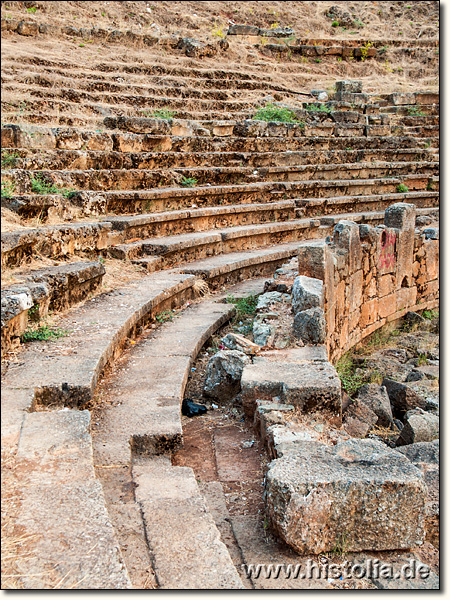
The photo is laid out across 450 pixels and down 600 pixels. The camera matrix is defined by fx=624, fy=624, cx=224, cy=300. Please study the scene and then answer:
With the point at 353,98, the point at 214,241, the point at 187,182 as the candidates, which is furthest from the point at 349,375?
the point at 353,98

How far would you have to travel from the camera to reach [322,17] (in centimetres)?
2473

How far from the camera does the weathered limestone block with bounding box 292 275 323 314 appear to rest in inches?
221

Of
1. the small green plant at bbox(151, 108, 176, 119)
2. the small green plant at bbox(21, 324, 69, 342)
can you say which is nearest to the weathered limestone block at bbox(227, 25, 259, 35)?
the small green plant at bbox(151, 108, 176, 119)

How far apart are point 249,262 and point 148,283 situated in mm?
2507

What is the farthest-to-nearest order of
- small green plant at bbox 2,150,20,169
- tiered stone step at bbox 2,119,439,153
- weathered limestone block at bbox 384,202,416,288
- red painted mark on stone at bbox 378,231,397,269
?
1. weathered limestone block at bbox 384,202,416,288
2. red painted mark on stone at bbox 378,231,397,269
3. tiered stone step at bbox 2,119,439,153
4. small green plant at bbox 2,150,20,169

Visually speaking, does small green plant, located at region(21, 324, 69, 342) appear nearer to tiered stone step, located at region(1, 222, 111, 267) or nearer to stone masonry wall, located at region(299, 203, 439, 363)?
tiered stone step, located at region(1, 222, 111, 267)

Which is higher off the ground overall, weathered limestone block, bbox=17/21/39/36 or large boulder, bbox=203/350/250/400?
weathered limestone block, bbox=17/21/39/36

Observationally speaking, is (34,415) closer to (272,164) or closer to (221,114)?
(272,164)

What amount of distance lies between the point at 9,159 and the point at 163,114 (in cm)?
551

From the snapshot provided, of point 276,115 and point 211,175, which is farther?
point 276,115

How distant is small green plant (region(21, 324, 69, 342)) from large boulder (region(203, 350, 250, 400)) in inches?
47.2

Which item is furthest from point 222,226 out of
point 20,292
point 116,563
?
point 116,563

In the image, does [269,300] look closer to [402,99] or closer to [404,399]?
[404,399]

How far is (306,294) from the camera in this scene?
5641mm
